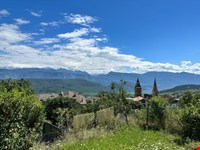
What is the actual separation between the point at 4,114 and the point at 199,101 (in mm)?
12563

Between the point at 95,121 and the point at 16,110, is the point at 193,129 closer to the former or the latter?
the point at 95,121

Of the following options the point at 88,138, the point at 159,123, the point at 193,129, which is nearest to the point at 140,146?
the point at 88,138

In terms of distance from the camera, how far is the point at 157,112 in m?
18.7

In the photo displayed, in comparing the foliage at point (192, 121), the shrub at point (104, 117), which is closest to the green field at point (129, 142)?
the shrub at point (104, 117)

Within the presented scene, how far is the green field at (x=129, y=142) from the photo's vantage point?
11171 mm

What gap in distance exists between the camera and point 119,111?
20547 millimetres

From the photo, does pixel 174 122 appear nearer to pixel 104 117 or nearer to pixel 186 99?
pixel 186 99

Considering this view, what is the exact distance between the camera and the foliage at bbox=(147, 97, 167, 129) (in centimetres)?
1855

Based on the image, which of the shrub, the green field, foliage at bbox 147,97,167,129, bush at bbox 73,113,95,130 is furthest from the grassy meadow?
foliage at bbox 147,97,167,129

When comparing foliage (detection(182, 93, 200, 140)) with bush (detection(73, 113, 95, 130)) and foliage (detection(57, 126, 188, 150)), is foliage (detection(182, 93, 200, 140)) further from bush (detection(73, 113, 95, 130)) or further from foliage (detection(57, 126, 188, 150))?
bush (detection(73, 113, 95, 130))

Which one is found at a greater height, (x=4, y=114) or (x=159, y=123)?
(x=4, y=114)

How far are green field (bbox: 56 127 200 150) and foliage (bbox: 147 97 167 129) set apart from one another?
1960 mm

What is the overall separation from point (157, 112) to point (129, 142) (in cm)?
618

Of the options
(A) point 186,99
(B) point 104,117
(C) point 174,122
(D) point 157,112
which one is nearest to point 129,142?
(B) point 104,117
